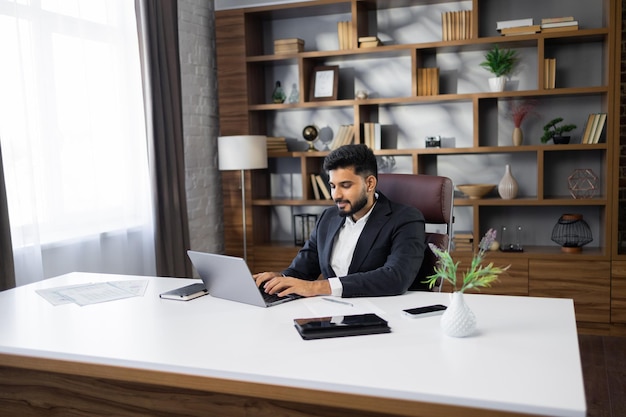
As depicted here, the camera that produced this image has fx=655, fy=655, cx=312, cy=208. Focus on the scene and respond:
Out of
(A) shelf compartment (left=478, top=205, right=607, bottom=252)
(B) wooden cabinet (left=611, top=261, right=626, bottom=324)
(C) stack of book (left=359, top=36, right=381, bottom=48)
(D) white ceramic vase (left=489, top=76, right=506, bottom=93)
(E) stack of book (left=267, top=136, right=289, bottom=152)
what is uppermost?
(C) stack of book (left=359, top=36, right=381, bottom=48)

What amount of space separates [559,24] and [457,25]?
2.05ft

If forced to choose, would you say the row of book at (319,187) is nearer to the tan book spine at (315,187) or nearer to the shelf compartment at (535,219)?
the tan book spine at (315,187)

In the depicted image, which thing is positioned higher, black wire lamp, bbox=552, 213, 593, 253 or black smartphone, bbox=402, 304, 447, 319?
black smartphone, bbox=402, 304, 447, 319

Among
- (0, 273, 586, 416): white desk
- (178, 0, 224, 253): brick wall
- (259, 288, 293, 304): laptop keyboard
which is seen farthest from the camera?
(178, 0, 224, 253): brick wall

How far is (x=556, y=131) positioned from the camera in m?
4.26

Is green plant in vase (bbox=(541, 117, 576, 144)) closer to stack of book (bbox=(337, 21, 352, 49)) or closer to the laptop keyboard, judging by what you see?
stack of book (bbox=(337, 21, 352, 49))

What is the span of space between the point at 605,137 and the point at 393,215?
2.38 m

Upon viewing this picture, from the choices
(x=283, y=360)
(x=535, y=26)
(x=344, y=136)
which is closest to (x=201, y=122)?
(x=344, y=136)

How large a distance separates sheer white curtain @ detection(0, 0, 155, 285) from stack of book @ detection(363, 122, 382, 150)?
1.51m

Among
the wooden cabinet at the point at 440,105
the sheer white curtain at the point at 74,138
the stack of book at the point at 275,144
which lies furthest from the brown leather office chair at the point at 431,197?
the stack of book at the point at 275,144

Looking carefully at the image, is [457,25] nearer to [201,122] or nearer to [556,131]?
[556,131]

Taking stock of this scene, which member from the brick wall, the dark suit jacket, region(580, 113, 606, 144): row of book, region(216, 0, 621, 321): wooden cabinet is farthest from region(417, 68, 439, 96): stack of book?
the dark suit jacket

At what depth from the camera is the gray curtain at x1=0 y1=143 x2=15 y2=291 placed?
2.93 metres

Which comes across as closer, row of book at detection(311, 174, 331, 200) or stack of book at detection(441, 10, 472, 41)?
stack of book at detection(441, 10, 472, 41)
